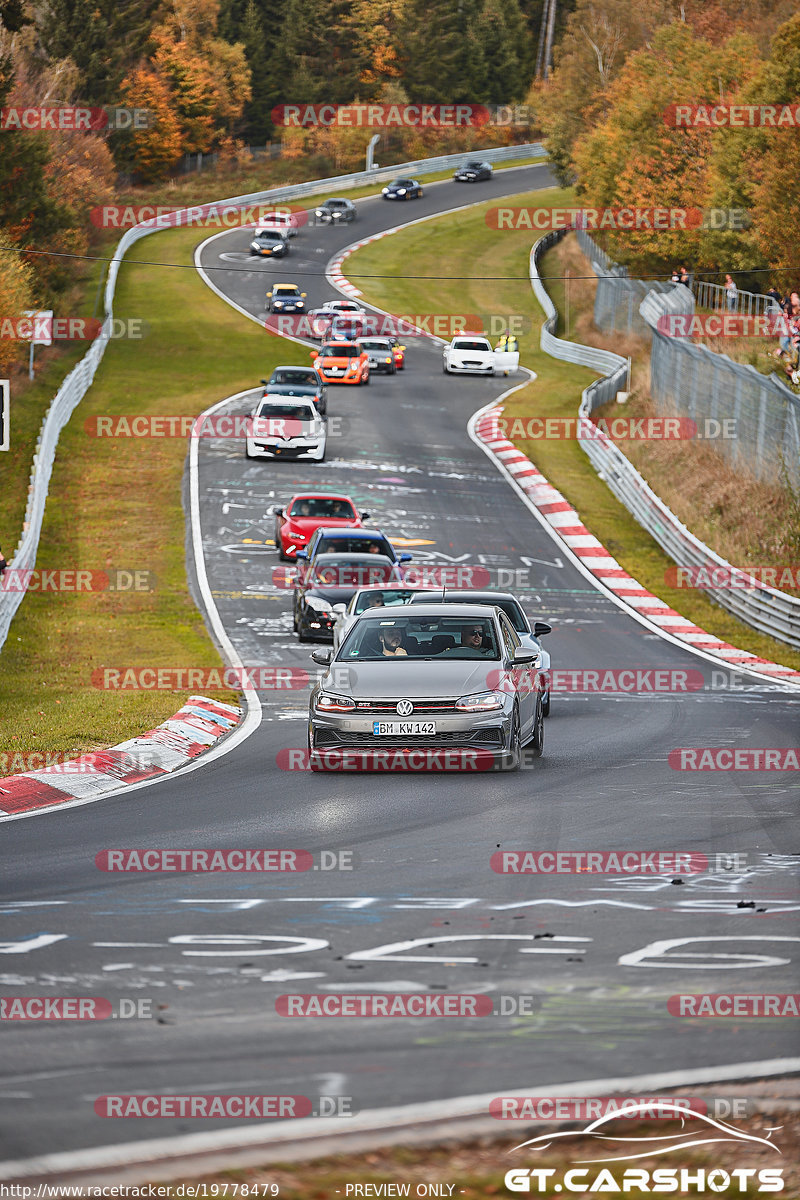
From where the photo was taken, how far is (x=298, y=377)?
1884 inches

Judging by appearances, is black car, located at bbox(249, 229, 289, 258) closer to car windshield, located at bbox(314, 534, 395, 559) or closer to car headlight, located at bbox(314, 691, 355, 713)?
car windshield, located at bbox(314, 534, 395, 559)

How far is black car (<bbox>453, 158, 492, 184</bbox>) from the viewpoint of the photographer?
106 meters

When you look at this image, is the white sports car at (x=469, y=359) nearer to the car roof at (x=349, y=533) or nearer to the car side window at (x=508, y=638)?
the car roof at (x=349, y=533)

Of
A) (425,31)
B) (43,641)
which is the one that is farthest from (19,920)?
(425,31)

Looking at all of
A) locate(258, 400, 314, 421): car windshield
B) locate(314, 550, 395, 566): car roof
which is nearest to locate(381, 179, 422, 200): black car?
locate(258, 400, 314, 421): car windshield

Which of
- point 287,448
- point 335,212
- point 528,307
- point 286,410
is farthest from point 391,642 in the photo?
point 335,212

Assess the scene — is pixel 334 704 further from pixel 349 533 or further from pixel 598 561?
pixel 598 561

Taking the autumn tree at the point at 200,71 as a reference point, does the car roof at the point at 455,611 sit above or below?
below

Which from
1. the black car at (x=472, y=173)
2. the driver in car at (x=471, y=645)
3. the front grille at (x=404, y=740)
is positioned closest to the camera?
the front grille at (x=404, y=740)

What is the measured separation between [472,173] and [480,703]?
9660 centimetres

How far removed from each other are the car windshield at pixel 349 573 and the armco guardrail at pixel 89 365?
15.8 feet

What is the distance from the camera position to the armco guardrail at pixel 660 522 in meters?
27.2

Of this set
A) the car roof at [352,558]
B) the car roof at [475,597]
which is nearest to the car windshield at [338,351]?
the car roof at [352,558]

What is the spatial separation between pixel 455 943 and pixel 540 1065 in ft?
6.23
